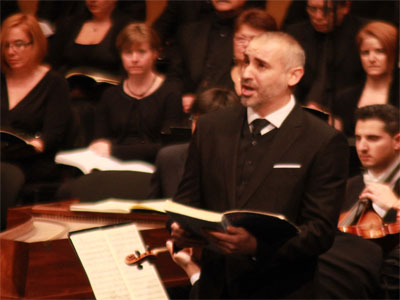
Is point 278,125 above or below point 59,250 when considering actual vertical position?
above

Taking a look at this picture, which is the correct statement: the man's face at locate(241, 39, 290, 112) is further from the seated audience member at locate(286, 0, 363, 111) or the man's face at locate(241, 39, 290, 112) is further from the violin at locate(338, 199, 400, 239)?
the seated audience member at locate(286, 0, 363, 111)

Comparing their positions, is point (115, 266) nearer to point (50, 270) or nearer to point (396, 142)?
point (50, 270)

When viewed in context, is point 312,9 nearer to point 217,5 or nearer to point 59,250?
point 217,5

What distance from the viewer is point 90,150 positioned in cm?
458

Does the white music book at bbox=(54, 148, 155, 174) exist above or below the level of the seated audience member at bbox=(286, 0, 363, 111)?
below

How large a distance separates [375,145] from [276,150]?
1.71m

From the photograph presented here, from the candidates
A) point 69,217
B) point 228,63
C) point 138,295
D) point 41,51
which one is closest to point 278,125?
point 138,295

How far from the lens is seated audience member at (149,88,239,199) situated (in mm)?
3385

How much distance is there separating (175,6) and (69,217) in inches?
90.8

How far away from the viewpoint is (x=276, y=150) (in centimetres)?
223

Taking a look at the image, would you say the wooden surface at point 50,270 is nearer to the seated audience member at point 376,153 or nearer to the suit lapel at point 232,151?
the suit lapel at point 232,151

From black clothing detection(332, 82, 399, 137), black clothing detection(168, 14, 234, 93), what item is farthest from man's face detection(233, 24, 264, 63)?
black clothing detection(332, 82, 399, 137)

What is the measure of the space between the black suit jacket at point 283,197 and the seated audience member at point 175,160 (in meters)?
1.11

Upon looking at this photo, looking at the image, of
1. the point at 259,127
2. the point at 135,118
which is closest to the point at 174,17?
the point at 135,118
